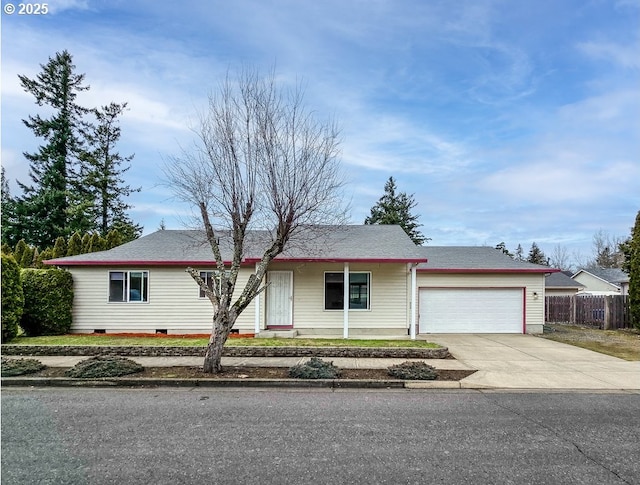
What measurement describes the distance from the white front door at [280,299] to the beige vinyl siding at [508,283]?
18.1ft

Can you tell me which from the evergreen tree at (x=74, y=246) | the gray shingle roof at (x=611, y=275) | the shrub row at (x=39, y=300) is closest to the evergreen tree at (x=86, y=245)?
the evergreen tree at (x=74, y=246)

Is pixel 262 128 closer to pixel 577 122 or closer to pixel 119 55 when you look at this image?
pixel 119 55

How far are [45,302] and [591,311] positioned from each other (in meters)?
23.1

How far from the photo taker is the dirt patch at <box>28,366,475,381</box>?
8078 millimetres

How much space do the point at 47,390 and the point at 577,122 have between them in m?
17.3

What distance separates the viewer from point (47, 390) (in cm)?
743

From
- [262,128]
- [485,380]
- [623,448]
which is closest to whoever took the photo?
[623,448]

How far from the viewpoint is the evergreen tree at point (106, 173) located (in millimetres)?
34500

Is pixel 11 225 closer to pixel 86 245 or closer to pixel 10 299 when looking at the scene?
pixel 86 245

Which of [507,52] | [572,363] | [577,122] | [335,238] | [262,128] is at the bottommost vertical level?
[572,363]

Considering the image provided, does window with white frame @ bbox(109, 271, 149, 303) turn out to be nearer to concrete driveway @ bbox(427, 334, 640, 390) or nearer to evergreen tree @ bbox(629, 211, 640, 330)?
concrete driveway @ bbox(427, 334, 640, 390)

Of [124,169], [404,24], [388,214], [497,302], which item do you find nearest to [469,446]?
[404,24]

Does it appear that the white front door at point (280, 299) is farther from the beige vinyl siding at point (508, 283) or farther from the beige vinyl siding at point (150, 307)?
the beige vinyl siding at point (508, 283)

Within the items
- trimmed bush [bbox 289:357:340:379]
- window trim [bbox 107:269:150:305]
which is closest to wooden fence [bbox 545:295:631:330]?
trimmed bush [bbox 289:357:340:379]
